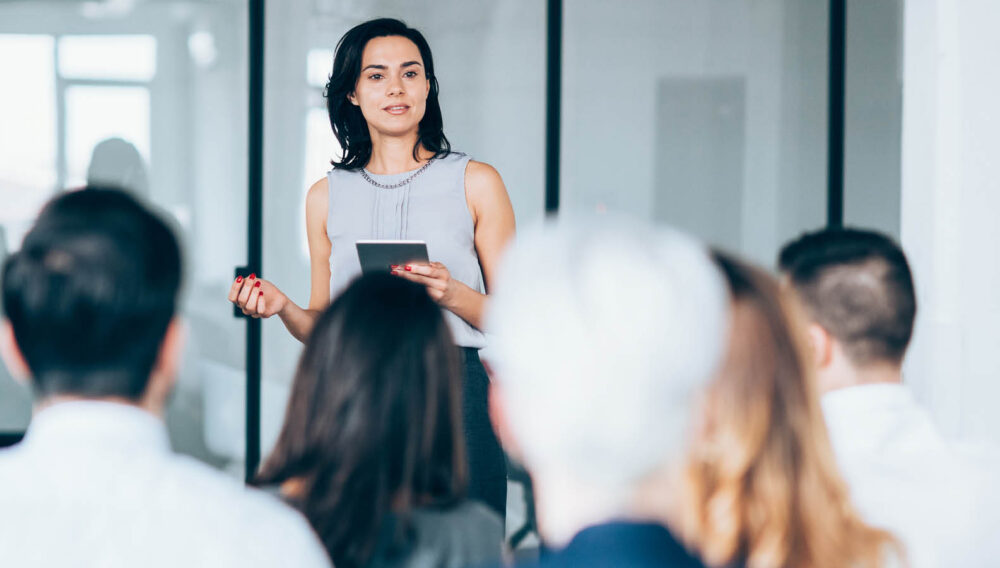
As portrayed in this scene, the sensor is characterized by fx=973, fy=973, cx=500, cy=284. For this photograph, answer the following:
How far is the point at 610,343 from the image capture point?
2.75ft

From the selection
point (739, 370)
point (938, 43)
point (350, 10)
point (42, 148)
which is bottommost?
point (739, 370)

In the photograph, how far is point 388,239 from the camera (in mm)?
2553

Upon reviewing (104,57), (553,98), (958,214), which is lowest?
(958,214)

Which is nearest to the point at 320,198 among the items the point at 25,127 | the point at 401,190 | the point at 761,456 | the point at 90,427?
the point at 401,190

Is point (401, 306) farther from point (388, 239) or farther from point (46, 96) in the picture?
point (46, 96)

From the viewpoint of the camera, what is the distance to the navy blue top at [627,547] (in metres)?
0.88

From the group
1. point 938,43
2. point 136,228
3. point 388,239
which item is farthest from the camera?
point 938,43

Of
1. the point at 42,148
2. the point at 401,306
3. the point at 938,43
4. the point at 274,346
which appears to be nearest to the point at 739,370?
the point at 401,306

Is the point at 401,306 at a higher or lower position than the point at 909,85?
lower

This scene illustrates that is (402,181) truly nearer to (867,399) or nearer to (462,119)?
(867,399)

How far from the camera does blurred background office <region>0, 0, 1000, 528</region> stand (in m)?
4.21

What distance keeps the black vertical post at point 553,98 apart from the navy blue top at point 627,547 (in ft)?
11.3

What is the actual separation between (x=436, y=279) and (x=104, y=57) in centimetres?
260

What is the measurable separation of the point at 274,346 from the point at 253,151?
2.83 ft
